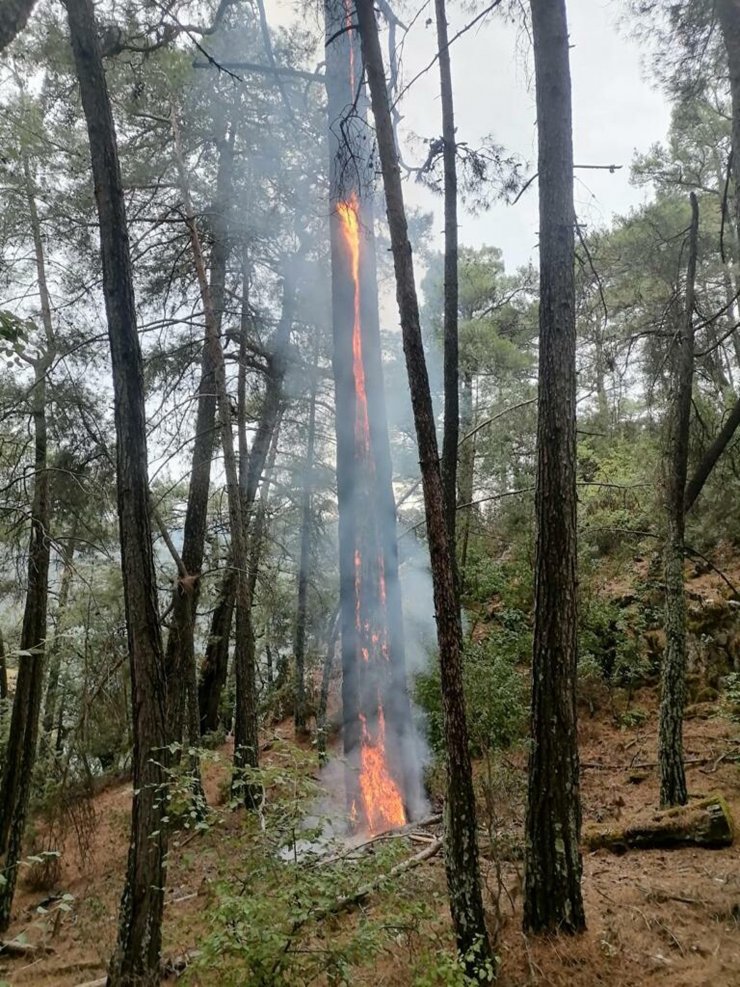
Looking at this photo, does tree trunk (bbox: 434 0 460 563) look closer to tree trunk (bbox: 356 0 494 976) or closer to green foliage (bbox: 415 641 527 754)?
green foliage (bbox: 415 641 527 754)

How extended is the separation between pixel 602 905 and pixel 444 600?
2.94m

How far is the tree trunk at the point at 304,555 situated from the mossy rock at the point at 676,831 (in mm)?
7853

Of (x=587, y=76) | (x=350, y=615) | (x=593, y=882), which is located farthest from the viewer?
(x=350, y=615)

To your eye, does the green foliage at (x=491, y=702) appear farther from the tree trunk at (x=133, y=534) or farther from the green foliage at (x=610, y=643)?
the green foliage at (x=610, y=643)

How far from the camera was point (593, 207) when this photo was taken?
5.22 meters

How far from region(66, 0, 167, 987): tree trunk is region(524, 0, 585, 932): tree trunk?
109 inches

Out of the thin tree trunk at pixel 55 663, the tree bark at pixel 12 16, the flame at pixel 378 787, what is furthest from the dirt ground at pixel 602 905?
the tree bark at pixel 12 16

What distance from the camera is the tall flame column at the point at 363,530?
27.6 feet

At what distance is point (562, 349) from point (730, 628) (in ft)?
26.4

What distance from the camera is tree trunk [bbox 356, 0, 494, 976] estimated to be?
12.5ft

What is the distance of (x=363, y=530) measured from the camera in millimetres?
8992

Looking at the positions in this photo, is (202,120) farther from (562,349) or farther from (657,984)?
(657,984)


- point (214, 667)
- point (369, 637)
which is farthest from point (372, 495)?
point (214, 667)

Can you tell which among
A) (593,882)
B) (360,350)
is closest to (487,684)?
(593,882)
